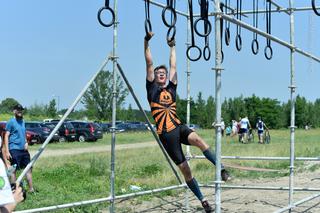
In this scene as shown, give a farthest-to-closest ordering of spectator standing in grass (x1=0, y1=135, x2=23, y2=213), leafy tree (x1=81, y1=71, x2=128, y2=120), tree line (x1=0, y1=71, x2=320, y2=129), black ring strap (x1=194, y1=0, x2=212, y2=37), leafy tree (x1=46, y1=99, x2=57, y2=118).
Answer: leafy tree (x1=46, y1=99, x2=57, y2=118), tree line (x1=0, y1=71, x2=320, y2=129), leafy tree (x1=81, y1=71, x2=128, y2=120), black ring strap (x1=194, y1=0, x2=212, y2=37), spectator standing in grass (x1=0, y1=135, x2=23, y2=213)

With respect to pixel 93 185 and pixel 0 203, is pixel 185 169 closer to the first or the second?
pixel 0 203

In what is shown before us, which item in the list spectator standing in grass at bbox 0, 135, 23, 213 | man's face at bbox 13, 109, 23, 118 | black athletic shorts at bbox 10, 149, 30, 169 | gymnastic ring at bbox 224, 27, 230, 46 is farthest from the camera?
black athletic shorts at bbox 10, 149, 30, 169

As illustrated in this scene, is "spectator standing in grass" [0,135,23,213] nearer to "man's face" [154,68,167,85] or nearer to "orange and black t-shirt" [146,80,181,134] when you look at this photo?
"orange and black t-shirt" [146,80,181,134]

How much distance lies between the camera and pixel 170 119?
Result: 6965 millimetres

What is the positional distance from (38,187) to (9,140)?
4.07 ft

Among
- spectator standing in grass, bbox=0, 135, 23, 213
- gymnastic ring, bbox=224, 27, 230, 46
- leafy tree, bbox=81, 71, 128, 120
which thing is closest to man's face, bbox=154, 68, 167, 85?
gymnastic ring, bbox=224, 27, 230, 46

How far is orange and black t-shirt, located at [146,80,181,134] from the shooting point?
274 inches

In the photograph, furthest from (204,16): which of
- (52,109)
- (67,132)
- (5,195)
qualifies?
(52,109)

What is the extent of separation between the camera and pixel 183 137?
22.6 ft

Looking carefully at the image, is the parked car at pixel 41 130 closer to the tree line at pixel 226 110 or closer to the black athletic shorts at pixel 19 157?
the tree line at pixel 226 110

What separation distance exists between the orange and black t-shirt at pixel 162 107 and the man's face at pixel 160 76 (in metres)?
0.06

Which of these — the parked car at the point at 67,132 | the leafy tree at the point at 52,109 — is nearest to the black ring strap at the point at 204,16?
the parked car at the point at 67,132

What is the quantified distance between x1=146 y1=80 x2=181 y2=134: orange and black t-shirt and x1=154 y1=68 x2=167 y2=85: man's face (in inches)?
2.5

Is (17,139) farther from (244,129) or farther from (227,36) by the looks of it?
(244,129)
